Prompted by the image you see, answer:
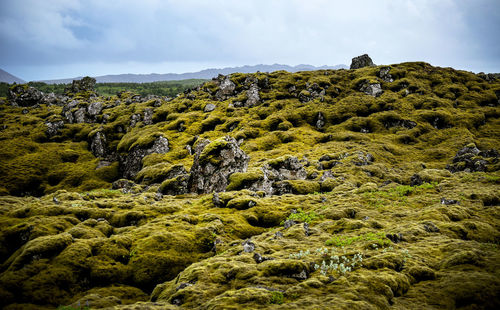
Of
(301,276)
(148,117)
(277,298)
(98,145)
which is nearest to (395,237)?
(301,276)

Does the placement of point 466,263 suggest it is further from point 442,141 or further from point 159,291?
point 442,141

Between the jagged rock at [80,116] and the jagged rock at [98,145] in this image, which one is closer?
the jagged rock at [98,145]

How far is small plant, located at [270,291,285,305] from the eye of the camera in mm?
9358

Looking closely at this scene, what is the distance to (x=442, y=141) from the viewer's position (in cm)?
6925

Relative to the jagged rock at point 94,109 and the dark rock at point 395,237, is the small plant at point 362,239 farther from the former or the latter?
the jagged rock at point 94,109

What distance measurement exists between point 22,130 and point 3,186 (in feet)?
122

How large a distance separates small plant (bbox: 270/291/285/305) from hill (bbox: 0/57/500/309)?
80mm

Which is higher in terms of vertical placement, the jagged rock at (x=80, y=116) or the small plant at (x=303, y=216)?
the jagged rock at (x=80, y=116)

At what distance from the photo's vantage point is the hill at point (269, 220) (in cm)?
1070

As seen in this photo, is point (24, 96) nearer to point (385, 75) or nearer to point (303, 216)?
point (303, 216)

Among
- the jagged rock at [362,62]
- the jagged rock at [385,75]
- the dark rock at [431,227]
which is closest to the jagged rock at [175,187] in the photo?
the dark rock at [431,227]

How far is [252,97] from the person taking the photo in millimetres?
108750

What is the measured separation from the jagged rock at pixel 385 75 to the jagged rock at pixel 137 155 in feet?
303

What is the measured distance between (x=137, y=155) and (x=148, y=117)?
29.7 m
